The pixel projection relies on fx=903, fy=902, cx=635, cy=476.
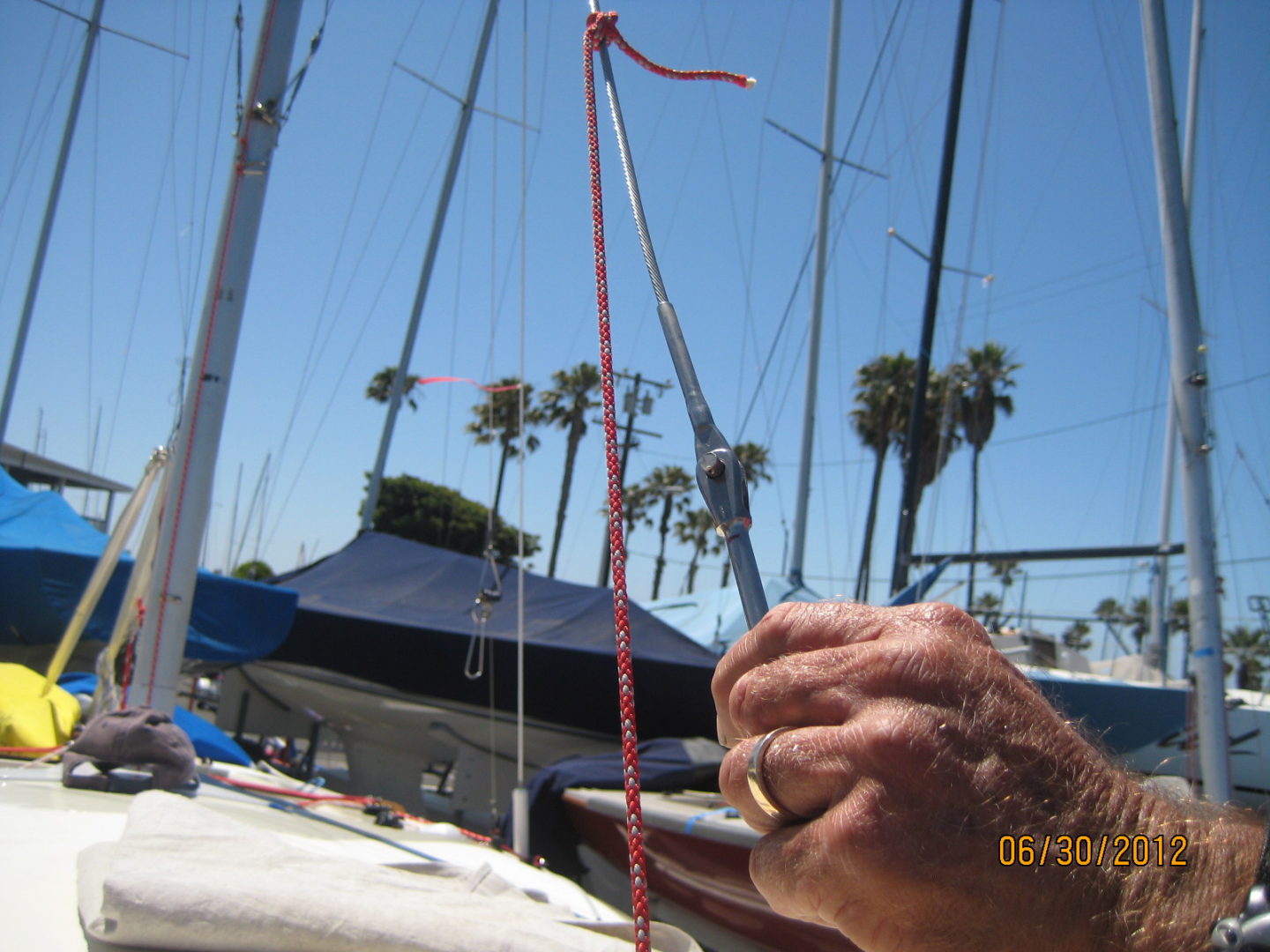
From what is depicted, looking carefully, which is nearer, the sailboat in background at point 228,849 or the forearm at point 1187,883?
the forearm at point 1187,883

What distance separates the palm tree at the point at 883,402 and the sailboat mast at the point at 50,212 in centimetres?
2151

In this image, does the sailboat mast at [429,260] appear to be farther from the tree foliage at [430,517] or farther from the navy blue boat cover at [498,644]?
the tree foliage at [430,517]

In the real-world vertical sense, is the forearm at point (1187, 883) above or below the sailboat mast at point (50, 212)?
below

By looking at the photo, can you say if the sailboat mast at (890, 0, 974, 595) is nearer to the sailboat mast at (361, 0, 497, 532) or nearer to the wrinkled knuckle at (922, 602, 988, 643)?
the sailboat mast at (361, 0, 497, 532)

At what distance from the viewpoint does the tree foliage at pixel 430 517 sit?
40031mm

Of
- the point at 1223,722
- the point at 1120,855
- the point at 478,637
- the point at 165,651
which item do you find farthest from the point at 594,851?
Answer: the point at 1120,855

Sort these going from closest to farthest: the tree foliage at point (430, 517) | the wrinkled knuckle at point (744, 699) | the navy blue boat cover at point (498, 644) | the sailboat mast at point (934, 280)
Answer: the wrinkled knuckle at point (744, 699)
the navy blue boat cover at point (498, 644)
the sailboat mast at point (934, 280)
the tree foliage at point (430, 517)

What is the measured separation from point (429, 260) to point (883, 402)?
18717mm

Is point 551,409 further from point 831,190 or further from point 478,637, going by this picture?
point 478,637

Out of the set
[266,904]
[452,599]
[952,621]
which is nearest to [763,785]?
[952,621]

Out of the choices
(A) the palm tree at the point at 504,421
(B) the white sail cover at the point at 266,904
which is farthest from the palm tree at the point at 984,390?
(B) the white sail cover at the point at 266,904

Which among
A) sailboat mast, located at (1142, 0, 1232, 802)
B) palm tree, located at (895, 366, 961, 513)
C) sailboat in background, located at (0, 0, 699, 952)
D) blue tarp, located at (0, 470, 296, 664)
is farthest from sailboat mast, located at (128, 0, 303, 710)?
palm tree, located at (895, 366, 961, 513)

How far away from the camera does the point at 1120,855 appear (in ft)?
2.53

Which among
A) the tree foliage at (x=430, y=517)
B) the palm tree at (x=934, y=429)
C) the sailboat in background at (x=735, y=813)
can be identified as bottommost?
the sailboat in background at (x=735, y=813)
